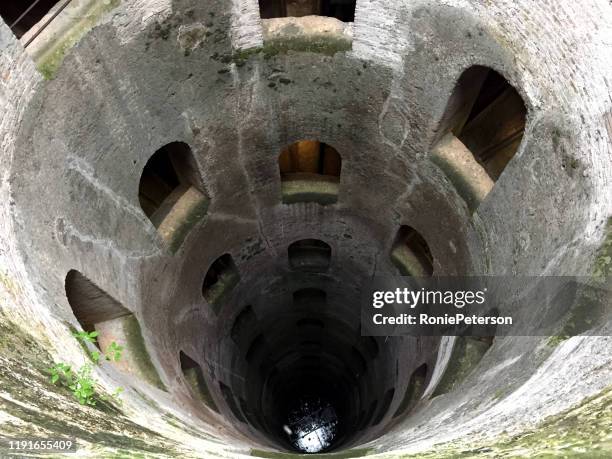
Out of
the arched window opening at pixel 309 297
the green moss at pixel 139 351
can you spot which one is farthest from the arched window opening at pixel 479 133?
the arched window opening at pixel 309 297

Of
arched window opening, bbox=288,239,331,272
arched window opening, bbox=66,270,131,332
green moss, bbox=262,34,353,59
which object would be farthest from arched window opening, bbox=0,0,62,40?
arched window opening, bbox=288,239,331,272

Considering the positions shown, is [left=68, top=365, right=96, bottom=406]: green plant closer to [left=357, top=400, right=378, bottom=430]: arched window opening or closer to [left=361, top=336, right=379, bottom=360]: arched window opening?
[left=361, top=336, right=379, bottom=360]: arched window opening

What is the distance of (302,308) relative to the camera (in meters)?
11.2

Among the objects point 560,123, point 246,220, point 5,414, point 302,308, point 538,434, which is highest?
point 246,220

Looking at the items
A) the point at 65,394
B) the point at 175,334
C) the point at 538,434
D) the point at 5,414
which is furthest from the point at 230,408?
the point at 538,434

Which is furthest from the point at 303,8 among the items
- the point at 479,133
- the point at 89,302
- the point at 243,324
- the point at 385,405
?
the point at 385,405

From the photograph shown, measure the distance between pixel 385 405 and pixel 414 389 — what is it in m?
1.72

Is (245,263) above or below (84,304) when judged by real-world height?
above

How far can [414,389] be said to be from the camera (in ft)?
25.6

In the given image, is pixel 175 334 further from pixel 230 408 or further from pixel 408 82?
pixel 408 82

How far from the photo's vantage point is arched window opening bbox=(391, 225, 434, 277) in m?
8.29

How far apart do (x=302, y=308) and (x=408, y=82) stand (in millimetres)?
6485

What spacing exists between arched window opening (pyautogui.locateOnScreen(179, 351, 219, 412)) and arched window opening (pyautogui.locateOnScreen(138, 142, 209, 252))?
5.56 feet

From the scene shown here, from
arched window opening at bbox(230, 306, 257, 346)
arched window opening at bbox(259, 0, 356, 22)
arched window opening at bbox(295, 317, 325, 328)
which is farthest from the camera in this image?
arched window opening at bbox(295, 317, 325, 328)
